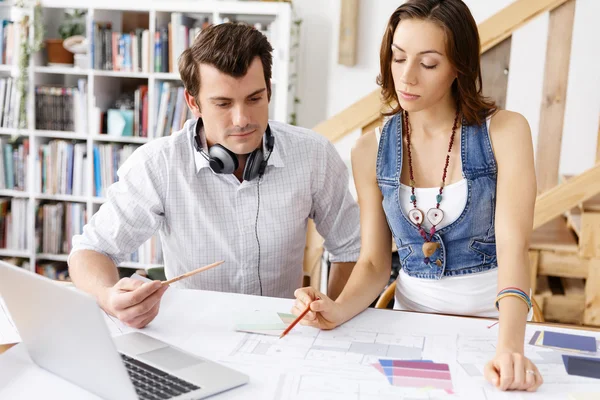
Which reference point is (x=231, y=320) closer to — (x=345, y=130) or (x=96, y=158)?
(x=345, y=130)

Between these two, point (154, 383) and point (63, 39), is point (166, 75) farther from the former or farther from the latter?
point (154, 383)

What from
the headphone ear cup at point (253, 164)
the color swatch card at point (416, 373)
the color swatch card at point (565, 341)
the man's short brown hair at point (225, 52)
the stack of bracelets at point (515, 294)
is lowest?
the color swatch card at point (416, 373)

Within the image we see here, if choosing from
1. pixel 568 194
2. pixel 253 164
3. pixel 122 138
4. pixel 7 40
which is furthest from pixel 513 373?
pixel 7 40

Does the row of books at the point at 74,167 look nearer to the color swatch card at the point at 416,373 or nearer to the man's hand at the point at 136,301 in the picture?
the man's hand at the point at 136,301

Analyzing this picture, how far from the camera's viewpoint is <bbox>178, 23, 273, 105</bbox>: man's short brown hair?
5.16 feet

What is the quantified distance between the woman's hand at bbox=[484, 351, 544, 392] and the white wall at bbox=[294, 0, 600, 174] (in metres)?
2.71

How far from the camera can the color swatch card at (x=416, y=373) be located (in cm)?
110

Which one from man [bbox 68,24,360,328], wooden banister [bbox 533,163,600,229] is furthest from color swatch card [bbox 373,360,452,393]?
wooden banister [bbox 533,163,600,229]

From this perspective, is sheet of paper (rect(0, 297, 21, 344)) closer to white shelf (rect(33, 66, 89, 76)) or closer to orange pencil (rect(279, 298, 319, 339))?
orange pencil (rect(279, 298, 319, 339))

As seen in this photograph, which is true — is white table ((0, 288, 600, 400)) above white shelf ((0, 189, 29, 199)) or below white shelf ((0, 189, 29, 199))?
above

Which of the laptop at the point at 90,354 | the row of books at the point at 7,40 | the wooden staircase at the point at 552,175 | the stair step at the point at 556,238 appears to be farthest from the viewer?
the row of books at the point at 7,40

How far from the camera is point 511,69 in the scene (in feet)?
12.1

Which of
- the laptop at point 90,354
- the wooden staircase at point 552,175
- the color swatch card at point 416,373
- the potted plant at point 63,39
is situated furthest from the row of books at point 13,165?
the color swatch card at point 416,373

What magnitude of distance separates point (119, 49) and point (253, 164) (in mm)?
2161
